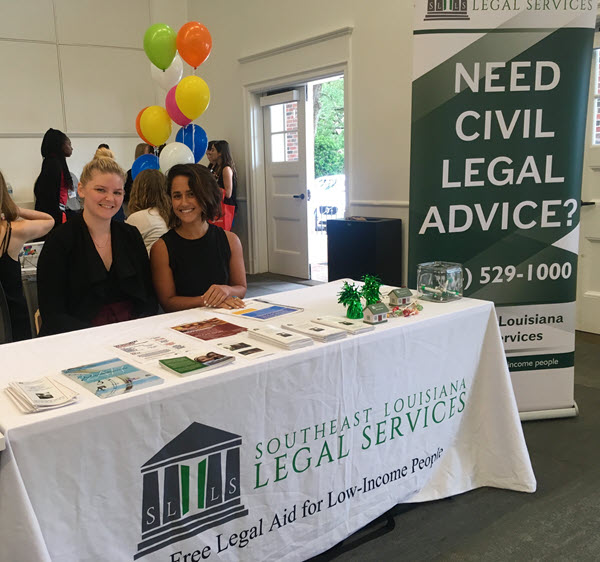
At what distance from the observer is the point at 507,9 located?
8.05 ft

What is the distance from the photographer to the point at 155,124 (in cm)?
427

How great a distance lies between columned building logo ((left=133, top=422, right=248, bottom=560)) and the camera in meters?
1.33

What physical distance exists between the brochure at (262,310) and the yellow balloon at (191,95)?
239 centimetres

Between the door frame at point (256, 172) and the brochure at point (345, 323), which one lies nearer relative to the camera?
the brochure at point (345, 323)

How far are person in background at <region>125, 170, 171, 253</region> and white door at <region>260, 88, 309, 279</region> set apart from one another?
9.29 ft

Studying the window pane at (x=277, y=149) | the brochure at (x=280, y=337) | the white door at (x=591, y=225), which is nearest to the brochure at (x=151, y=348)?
the brochure at (x=280, y=337)

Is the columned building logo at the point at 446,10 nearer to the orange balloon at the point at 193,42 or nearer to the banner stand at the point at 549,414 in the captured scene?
the banner stand at the point at 549,414

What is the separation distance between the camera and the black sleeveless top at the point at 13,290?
A: 234cm

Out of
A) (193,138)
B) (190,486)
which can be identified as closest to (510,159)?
(190,486)

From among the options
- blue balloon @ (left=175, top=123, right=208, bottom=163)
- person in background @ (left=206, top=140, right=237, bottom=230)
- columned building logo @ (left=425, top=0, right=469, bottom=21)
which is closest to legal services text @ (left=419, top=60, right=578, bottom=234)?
columned building logo @ (left=425, top=0, right=469, bottom=21)

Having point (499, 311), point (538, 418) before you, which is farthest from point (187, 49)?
point (538, 418)

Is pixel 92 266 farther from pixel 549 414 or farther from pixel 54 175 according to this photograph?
pixel 54 175

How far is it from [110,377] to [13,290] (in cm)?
128

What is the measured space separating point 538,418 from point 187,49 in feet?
10.8
